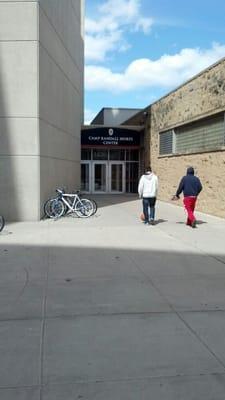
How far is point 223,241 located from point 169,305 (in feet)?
18.3

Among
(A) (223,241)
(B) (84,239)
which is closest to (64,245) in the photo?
(B) (84,239)

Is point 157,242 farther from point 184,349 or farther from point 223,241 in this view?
point 184,349

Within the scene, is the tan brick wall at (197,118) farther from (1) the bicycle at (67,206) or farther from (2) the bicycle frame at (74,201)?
(2) the bicycle frame at (74,201)

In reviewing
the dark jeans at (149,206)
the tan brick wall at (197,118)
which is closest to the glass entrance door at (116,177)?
the tan brick wall at (197,118)

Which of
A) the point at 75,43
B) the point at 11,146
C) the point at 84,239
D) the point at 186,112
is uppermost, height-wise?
the point at 75,43

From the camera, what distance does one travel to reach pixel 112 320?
580 centimetres

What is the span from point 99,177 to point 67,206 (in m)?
19.8

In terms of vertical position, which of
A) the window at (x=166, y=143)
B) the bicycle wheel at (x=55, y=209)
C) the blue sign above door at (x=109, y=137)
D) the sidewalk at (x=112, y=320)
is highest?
the blue sign above door at (x=109, y=137)

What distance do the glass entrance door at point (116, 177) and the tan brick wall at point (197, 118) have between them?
8.96 meters

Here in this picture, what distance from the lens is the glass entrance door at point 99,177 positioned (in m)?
36.4

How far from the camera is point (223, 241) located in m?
11.7

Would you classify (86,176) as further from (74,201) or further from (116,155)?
(74,201)

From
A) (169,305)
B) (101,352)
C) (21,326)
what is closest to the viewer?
(101,352)

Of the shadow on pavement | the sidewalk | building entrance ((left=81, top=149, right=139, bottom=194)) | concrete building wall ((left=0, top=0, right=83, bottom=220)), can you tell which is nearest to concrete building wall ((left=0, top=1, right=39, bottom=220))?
concrete building wall ((left=0, top=0, right=83, bottom=220))
